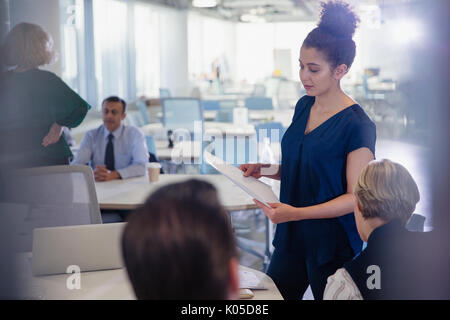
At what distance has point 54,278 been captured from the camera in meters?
1.50

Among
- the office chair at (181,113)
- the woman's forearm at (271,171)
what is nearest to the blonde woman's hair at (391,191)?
the woman's forearm at (271,171)

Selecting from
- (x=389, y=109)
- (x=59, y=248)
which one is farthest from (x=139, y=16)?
(x=59, y=248)

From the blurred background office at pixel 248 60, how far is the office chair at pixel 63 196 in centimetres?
62

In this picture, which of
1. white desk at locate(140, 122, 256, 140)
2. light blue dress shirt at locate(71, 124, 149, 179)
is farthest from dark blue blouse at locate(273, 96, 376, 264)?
white desk at locate(140, 122, 256, 140)

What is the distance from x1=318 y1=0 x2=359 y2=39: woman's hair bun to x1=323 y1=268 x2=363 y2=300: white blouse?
66 cm

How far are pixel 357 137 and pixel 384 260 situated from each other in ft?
1.40

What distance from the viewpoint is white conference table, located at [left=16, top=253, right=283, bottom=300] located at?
1387 millimetres

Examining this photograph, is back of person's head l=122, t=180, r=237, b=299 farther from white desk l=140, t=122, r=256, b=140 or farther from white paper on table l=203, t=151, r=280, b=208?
white desk l=140, t=122, r=256, b=140

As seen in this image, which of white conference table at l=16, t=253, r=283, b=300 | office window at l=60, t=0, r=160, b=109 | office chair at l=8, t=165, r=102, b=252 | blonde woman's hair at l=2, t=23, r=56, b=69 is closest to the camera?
white conference table at l=16, t=253, r=283, b=300

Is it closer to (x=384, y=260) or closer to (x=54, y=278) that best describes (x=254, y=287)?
(x=384, y=260)

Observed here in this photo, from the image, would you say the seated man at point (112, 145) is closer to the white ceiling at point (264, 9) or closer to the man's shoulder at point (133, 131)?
the man's shoulder at point (133, 131)

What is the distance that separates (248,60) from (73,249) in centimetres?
1464

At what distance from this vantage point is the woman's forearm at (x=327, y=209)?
4.68ft
